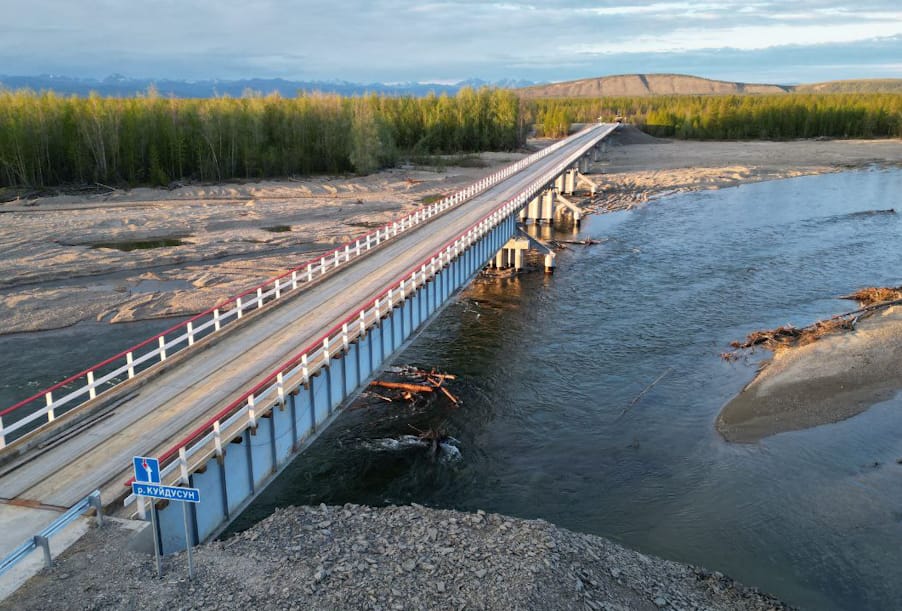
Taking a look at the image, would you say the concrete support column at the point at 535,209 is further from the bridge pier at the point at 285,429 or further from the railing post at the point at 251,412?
the railing post at the point at 251,412

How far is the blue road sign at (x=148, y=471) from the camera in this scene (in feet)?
44.4

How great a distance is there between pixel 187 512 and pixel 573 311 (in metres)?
31.7

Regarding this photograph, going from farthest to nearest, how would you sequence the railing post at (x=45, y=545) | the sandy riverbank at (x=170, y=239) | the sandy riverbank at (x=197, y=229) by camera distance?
the sandy riverbank at (x=197, y=229) → the sandy riverbank at (x=170, y=239) → the railing post at (x=45, y=545)

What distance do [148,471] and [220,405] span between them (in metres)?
7.32

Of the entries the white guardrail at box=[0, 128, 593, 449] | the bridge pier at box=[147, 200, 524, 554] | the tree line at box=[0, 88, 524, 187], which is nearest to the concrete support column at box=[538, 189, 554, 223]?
the white guardrail at box=[0, 128, 593, 449]

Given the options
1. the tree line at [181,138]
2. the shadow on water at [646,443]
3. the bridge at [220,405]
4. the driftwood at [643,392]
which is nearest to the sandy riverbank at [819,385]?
the shadow on water at [646,443]

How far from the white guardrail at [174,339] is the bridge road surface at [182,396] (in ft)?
3.02

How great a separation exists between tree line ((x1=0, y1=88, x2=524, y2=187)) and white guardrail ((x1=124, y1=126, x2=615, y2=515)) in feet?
219

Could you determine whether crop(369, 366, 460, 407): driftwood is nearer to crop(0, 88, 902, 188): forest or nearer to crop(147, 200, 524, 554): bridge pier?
crop(147, 200, 524, 554): bridge pier

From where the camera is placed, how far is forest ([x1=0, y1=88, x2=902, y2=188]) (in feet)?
273

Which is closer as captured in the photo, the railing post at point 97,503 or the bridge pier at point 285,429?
the railing post at point 97,503

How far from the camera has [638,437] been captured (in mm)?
28250

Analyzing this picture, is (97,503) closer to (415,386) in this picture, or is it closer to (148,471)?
(148,471)

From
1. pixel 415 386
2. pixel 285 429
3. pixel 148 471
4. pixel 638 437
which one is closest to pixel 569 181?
pixel 415 386
